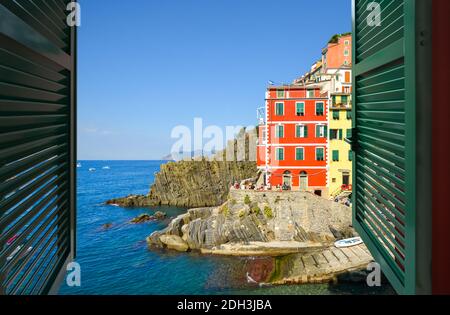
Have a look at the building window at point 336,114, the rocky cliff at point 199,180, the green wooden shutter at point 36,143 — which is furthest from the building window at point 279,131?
the rocky cliff at point 199,180

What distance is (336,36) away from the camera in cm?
4384

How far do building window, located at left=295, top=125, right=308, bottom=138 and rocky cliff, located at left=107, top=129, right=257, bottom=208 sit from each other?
84.1 ft

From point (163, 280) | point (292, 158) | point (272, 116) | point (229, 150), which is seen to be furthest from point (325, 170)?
point (229, 150)

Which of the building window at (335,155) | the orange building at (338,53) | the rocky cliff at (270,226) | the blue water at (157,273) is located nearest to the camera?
the blue water at (157,273)

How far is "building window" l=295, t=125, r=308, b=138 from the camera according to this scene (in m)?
25.6

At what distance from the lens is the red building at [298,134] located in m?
25.6

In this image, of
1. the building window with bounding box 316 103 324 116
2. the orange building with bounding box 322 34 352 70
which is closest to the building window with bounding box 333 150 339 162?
the building window with bounding box 316 103 324 116

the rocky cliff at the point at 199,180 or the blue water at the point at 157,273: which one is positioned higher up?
the rocky cliff at the point at 199,180

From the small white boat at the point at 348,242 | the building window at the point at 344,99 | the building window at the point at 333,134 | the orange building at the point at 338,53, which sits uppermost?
the orange building at the point at 338,53

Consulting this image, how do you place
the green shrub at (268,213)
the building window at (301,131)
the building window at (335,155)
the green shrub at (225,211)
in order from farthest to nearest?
the building window at (301,131) → the building window at (335,155) → the green shrub at (225,211) → the green shrub at (268,213)

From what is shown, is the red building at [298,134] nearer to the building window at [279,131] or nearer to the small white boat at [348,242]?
the building window at [279,131]

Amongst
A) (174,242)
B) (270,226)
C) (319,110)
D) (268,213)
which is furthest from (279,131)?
(174,242)

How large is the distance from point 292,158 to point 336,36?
2661 centimetres

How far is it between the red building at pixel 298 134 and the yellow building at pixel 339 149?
49cm
